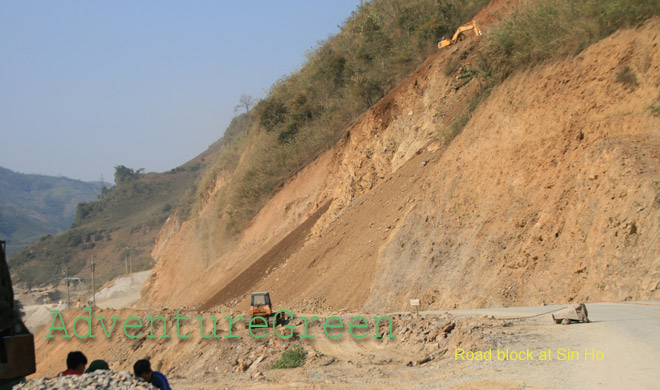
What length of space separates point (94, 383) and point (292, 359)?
6.54 metres

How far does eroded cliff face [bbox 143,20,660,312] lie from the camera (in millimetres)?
13031

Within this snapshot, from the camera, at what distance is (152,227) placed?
370 ft

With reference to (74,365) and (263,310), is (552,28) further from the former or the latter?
(74,365)

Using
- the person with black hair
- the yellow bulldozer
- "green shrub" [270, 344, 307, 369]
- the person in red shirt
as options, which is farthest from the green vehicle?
the yellow bulldozer

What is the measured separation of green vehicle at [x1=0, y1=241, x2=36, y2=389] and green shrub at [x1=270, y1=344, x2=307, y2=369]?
619 cm

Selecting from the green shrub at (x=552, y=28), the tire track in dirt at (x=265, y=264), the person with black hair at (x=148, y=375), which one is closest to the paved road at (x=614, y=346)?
the person with black hair at (x=148, y=375)

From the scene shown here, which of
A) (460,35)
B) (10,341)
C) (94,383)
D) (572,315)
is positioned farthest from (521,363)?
(460,35)

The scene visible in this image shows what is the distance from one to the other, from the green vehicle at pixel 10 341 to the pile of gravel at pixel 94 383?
0.24m

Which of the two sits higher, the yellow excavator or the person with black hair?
the yellow excavator

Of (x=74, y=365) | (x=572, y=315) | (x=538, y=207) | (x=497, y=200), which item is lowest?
(x=572, y=315)

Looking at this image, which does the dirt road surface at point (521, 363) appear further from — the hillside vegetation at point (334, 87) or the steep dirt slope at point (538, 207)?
the hillside vegetation at point (334, 87)

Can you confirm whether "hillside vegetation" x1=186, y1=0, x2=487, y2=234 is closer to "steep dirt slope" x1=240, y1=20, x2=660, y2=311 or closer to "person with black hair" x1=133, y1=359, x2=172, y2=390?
"steep dirt slope" x1=240, y1=20, x2=660, y2=311

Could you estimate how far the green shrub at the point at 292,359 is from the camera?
494 inches

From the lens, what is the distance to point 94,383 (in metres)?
6.53
